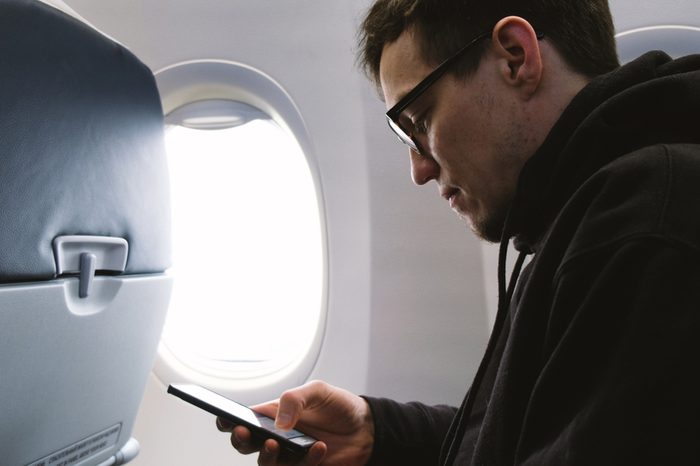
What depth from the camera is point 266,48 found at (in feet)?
6.75

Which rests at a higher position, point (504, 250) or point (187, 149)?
point (187, 149)

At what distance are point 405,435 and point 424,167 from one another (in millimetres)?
702

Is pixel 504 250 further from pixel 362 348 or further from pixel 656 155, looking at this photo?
pixel 362 348

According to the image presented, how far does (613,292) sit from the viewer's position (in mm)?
634

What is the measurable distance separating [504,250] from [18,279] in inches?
31.4

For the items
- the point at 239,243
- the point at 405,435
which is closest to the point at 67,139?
the point at 405,435

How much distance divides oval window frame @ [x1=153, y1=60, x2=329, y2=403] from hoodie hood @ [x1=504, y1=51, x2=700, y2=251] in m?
1.24

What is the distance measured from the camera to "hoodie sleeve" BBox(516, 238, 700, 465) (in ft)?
1.90

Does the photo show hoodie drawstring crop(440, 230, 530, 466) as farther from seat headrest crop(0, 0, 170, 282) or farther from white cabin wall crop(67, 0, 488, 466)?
white cabin wall crop(67, 0, 488, 466)

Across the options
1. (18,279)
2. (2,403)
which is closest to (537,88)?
(18,279)

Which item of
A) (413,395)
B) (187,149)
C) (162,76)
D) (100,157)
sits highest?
(162,76)

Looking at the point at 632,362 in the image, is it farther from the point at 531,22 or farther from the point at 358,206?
the point at 358,206

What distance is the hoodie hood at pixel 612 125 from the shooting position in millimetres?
774

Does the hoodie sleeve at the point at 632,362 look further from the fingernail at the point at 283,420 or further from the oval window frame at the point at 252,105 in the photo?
the oval window frame at the point at 252,105
